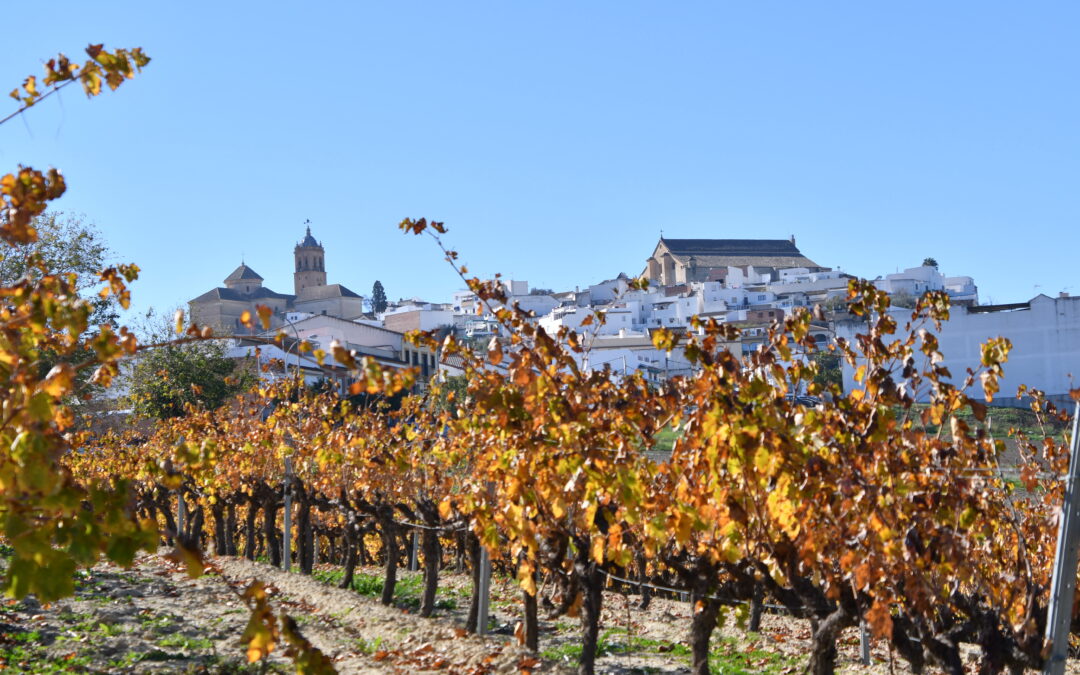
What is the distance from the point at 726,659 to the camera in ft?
39.7

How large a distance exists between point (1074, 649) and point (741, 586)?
5269mm

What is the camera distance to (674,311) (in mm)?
104688

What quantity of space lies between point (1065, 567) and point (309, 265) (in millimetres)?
150689

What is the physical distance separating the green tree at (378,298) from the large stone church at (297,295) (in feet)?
22.7

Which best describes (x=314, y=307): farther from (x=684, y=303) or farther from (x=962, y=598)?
(x=962, y=598)

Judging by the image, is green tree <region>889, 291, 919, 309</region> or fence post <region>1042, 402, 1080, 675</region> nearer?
fence post <region>1042, 402, 1080, 675</region>

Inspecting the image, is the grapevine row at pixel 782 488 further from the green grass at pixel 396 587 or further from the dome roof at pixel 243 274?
the dome roof at pixel 243 274

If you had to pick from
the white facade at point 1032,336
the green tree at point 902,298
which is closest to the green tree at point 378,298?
the green tree at point 902,298

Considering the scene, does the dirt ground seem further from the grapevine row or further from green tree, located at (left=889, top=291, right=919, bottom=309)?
green tree, located at (left=889, top=291, right=919, bottom=309)

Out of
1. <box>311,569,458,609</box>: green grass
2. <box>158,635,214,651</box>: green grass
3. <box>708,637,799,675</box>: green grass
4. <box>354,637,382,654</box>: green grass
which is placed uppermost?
<box>158,635,214,651</box>: green grass

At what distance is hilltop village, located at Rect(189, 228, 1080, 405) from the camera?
177 ft

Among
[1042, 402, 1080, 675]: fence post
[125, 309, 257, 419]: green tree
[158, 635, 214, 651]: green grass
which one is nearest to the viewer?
[1042, 402, 1080, 675]: fence post

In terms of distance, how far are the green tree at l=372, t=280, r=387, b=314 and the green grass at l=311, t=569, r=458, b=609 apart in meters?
135

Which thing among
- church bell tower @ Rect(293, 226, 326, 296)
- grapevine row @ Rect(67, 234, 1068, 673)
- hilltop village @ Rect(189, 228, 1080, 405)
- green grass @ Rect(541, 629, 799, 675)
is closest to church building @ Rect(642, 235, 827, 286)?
hilltop village @ Rect(189, 228, 1080, 405)
